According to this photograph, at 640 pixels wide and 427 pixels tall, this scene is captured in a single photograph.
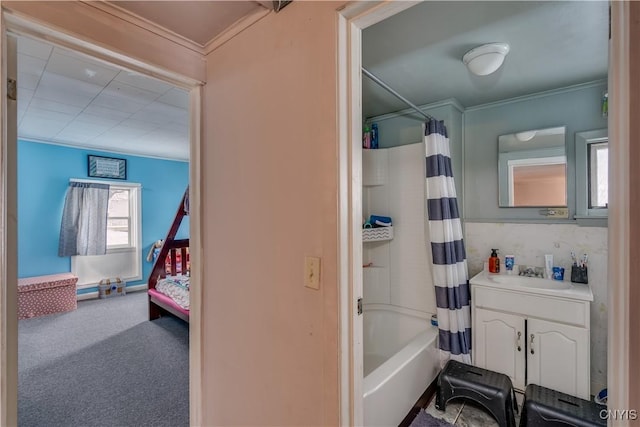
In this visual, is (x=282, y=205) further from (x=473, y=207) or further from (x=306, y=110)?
(x=473, y=207)

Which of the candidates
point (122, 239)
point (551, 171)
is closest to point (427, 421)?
point (551, 171)

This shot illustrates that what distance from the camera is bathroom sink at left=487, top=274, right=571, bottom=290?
215 centimetres

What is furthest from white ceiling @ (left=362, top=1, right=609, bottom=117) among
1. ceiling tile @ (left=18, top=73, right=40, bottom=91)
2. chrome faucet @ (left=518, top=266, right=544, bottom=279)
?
ceiling tile @ (left=18, top=73, right=40, bottom=91)

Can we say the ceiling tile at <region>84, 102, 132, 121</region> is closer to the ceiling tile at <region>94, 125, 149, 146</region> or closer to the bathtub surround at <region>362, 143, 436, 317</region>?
the ceiling tile at <region>94, 125, 149, 146</region>

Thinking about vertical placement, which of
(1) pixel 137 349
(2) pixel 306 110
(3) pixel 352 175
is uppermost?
(2) pixel 306 110

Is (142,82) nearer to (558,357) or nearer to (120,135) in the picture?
(120,135)

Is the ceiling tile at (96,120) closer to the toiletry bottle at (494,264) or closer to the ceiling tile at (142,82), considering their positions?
the ceiling tile at (142,82)

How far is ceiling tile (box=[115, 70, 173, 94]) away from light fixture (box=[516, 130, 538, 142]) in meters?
2.77

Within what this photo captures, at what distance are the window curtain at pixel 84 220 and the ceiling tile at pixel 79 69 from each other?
266 centimetres

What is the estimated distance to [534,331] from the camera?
78.6 inches

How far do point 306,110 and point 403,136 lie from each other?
1.86 m

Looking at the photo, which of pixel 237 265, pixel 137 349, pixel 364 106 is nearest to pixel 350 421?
pixel 237 265

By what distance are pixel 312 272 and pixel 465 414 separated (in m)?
1.73

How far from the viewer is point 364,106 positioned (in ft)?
8.56
